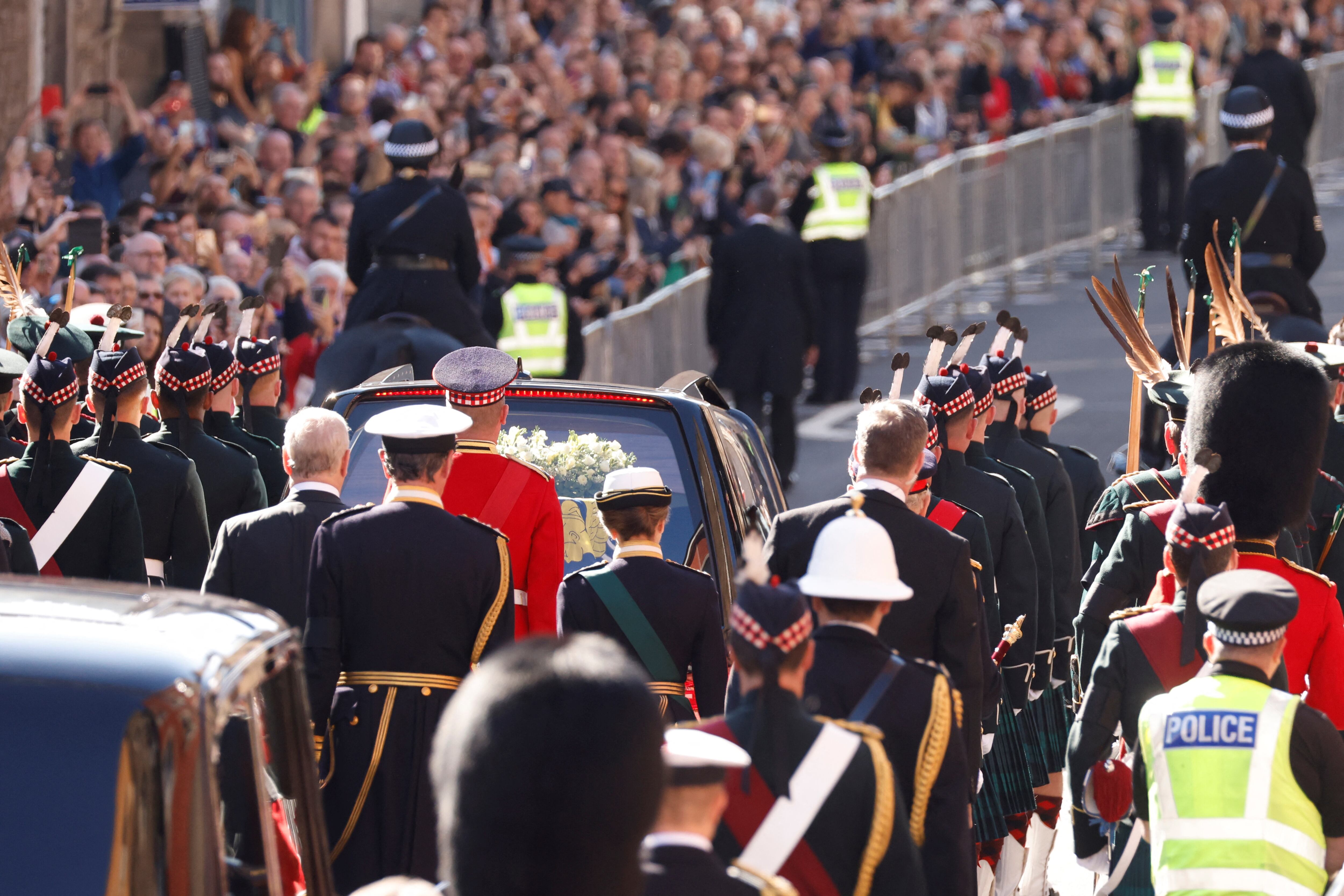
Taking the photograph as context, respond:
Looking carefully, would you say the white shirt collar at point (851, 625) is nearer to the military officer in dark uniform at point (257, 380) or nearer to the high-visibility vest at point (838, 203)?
the military officer in dark uniform at point (257, 380)

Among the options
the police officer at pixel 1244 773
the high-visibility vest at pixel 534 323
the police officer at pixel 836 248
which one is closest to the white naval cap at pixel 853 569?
the police officer at pixel 1244 773

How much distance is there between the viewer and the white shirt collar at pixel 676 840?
3.05 meters

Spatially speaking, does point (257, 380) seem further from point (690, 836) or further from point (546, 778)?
point (546, 778)

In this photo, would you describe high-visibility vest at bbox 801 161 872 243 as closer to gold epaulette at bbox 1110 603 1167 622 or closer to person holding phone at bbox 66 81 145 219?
person holding phone at bbox 66 81 145 219

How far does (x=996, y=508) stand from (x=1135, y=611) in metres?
1.67

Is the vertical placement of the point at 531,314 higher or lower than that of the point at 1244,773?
higher

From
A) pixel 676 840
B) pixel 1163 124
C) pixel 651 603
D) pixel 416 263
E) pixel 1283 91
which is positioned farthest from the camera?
pixel 1163 124

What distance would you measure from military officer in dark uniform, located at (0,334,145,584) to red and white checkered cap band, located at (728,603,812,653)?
9.59 feet

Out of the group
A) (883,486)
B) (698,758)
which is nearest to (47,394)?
(883,486)

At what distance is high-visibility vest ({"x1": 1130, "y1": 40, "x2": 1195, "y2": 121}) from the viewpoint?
762 inches

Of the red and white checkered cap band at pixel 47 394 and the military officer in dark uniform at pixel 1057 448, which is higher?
the red and white checkered cap band at pixel 47 394

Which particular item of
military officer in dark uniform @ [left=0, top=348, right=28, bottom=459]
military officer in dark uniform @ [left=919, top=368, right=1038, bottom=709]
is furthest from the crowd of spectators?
military officer in dark uniform @ [left=919, top=368, right=1038, bottom=709]

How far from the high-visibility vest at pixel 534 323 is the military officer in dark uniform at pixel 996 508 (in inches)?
207

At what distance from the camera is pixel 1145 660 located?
16.7 feet
